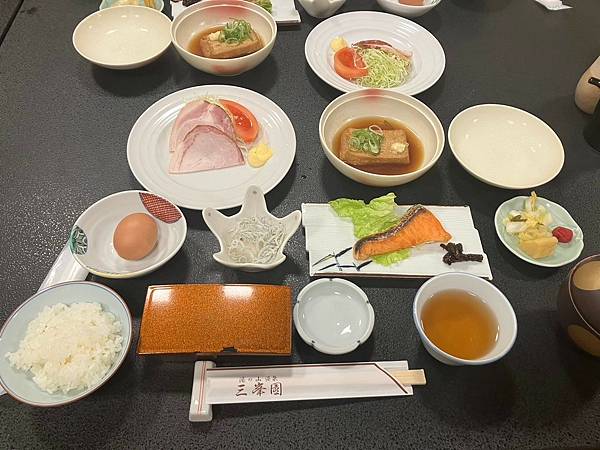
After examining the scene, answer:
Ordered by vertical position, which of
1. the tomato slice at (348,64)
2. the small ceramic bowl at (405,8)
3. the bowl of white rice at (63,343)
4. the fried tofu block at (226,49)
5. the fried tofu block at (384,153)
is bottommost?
the bowl of white rice at (63,343)

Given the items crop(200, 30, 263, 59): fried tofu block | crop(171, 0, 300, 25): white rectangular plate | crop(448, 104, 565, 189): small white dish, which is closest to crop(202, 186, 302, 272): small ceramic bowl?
crop(448, 104, 565, 189): small white dish

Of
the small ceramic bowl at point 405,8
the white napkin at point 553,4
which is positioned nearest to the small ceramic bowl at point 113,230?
the small ceramic bowl at point 405,8

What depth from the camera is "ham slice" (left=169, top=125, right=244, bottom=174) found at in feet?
5.26

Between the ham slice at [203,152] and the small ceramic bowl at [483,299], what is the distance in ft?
2.66

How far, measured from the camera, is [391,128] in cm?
179

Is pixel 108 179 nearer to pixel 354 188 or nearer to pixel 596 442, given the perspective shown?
pixel 354 188

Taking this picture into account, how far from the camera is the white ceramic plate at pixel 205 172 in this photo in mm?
1531

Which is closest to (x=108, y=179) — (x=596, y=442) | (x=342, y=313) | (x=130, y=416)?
(x=130, y=416)

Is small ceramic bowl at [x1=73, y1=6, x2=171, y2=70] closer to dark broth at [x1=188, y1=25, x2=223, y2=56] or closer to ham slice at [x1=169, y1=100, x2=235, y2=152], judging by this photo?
dark broth at [x1=188, y1=25, x2=223, y2=56]

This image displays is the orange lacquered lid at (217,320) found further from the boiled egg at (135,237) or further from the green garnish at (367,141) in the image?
the green garnish at (367,141)

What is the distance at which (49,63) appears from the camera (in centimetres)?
202

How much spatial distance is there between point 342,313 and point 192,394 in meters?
0.47

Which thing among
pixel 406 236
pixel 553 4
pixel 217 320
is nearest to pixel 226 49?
pixel 406 236

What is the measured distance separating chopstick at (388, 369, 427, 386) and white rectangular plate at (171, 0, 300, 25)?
5.74ft
